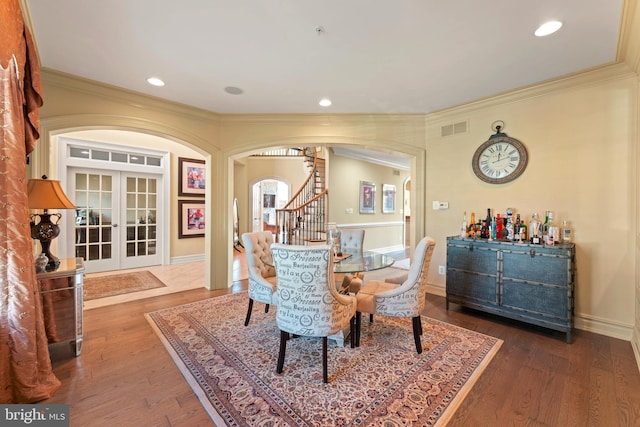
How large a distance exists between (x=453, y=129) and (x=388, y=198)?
4.33m

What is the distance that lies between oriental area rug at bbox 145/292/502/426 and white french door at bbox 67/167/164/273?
3.15m

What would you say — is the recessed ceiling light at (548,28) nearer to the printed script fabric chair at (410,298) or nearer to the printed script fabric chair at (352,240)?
the printed script fabric chair at (410,298)

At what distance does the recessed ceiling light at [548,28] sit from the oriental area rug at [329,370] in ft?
8.89

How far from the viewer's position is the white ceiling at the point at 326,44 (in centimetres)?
196

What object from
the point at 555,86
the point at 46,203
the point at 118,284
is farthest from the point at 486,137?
the point at 118,284

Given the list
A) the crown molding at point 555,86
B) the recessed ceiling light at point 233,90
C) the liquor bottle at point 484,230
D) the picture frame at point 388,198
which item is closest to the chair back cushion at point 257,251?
the recessed ceiling light at point 233,90

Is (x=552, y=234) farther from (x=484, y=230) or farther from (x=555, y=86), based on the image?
(x=555, y=86)

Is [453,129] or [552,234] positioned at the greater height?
[453,129]

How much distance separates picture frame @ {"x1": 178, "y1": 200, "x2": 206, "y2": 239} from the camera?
242 inches

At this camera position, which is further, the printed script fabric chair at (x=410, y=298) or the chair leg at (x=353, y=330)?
the chair leg at (x=353, y=330)

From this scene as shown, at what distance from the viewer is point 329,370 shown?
6.97 feet

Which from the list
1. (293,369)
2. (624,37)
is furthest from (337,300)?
(624,37)

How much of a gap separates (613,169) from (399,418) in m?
3.15

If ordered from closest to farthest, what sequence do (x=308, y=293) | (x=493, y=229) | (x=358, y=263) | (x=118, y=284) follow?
1. (x=308, y=293)
2. (x=358, y=263)
3. (x=493, y=229)
4. (x=118, y=284)
